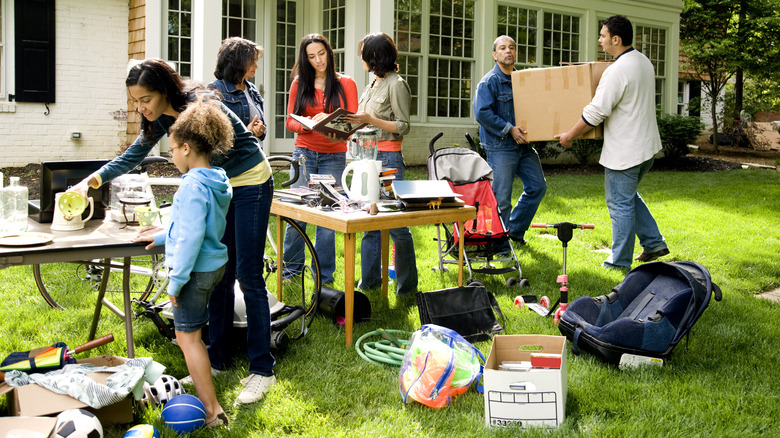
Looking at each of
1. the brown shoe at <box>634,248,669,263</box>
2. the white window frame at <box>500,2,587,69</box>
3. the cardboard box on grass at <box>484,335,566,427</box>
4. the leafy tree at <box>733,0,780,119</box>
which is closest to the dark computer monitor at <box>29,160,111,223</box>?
the cardboard box on grass at <box>484,335,566,427</box>

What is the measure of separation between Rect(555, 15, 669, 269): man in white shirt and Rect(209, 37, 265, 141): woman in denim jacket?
2.71 m

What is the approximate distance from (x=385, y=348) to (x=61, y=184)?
1.97 metres

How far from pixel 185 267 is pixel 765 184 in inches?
461

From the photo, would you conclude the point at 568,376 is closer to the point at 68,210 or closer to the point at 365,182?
the point at 365,182

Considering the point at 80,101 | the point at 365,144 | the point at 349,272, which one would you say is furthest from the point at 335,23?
the point at 349,272

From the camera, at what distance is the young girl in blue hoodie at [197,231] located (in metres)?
2.96

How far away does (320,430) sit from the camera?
10.3 feet

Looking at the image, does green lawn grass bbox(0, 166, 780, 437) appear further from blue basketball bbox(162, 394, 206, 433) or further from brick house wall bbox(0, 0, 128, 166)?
brick house wall bbox(0, 0, 128, 166)

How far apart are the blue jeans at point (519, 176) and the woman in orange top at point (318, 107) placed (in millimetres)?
1825

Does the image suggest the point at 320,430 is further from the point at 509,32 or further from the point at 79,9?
the point at 509,32

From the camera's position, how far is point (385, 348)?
404cm

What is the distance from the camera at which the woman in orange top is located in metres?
5.11

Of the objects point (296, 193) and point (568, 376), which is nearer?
point (568, 376)

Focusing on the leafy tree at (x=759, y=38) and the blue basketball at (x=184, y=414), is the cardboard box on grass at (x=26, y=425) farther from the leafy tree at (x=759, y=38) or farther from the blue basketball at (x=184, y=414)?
the leafy tree at (x=759, y=38)
